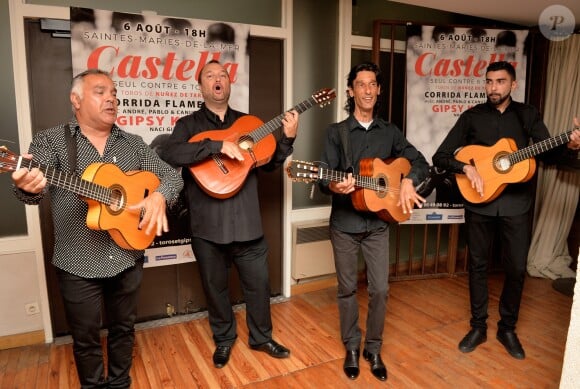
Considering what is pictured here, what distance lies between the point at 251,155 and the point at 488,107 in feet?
4.76

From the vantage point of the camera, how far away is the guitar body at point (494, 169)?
2.46 meters

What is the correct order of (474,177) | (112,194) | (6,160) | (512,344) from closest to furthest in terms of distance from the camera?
(6,160)
(112,194)
(474,177)
(512,344)

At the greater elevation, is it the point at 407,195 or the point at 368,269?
the point at 407,195

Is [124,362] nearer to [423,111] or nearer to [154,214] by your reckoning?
[154,214]

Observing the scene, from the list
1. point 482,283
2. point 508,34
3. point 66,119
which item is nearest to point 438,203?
point 482,283

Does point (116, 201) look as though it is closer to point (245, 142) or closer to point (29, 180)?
point (29, 180)

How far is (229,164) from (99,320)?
0.97m

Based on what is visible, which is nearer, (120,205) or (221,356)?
(120,205)

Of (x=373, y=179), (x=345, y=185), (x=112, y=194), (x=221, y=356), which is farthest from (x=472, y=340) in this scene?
(x=112, y=194)

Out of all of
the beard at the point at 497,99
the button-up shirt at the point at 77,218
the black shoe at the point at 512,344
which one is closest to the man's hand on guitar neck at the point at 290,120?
the button-up shirt at the point at 77,218

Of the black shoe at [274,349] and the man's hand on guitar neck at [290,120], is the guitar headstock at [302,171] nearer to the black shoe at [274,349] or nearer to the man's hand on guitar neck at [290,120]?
the man's hand on guitar neck at [290,120]

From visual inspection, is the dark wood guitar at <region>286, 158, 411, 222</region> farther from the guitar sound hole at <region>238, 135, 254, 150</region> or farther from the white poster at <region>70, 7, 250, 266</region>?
the white poster at <region>70, 7, 250, 266</region>

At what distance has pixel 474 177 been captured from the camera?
2504 millimetres

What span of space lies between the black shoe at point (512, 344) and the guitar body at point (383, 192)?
1.03 meters
